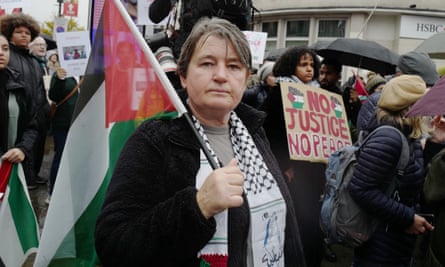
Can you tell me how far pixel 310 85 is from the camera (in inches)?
140

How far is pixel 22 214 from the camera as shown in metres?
3.26

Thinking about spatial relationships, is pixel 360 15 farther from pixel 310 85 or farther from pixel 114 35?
pixel 114 35

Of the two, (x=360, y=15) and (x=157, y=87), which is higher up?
(x=360, y=15)

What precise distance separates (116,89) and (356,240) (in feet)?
5.45

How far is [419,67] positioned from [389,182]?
1.83 m

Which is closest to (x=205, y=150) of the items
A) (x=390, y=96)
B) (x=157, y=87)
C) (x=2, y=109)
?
(x=157, y=87)

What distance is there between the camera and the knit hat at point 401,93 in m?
2.69

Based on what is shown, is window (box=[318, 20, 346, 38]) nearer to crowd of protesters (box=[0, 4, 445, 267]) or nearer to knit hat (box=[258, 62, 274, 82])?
crowd of protesters (box=[0, 4, 445, 267])

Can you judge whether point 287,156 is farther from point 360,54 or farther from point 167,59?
point 360,54

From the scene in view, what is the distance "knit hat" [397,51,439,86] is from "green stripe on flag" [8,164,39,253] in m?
3.39

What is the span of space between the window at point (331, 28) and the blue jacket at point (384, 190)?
20.3m

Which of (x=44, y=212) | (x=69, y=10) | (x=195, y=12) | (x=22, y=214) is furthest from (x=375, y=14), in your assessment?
(x=22, y=214)

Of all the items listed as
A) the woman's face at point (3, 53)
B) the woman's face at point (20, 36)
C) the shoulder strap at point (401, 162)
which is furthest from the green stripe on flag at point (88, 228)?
the woman's face at point (20, 36)

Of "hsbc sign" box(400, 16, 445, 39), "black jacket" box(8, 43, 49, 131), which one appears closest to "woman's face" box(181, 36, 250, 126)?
"black jacket" box(8, 43, 49, 131)
